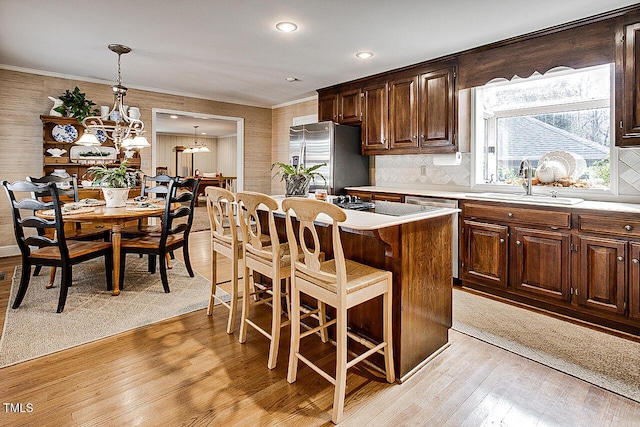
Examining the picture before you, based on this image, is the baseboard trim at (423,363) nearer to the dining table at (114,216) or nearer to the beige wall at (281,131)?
the dining table at (114,216)

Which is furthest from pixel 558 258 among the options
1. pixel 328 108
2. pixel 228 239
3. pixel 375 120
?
pixel 328 108

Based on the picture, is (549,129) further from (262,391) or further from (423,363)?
(262,391)

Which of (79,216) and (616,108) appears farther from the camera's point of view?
(79,216)

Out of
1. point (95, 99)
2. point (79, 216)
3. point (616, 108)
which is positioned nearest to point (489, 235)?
point (616, 108)

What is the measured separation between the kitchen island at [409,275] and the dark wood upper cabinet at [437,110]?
197cm

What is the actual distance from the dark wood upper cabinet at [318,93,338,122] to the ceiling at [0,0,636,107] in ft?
1.50

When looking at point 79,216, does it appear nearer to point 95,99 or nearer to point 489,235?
point 95,99

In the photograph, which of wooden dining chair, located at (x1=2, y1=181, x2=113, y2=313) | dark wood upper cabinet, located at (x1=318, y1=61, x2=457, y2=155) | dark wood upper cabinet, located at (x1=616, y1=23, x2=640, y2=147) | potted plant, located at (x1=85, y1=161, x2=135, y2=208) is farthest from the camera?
dark wood upper cabinet, located at (x1=318, y1=61, x2=457, y2=155)

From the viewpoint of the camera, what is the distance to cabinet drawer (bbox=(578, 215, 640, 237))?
2.47 m

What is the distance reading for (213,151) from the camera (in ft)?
47.0

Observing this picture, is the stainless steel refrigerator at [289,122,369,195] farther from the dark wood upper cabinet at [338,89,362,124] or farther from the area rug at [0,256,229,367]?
the area rug at [0,256,229,367]

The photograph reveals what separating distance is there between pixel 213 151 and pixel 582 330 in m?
13.6

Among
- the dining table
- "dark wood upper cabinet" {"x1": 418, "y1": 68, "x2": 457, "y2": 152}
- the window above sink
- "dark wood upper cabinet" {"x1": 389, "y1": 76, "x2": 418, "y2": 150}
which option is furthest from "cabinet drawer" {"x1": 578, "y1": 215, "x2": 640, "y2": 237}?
the dining table

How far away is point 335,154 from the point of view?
4.74 meters
